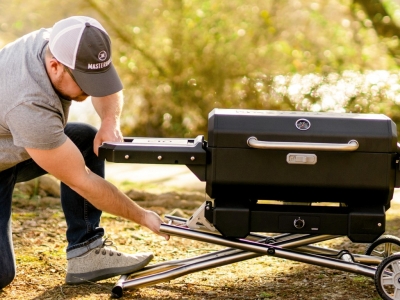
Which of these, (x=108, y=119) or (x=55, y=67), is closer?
(x=55, y=67)

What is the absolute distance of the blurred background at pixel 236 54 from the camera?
7031 mm

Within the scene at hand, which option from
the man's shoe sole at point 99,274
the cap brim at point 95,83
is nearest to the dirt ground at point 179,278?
the man's shoe sole at point 99,274

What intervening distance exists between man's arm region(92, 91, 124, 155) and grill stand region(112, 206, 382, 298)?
0.50 metres

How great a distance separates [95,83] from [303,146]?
0.90 m

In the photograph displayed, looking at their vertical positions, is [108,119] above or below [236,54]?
below

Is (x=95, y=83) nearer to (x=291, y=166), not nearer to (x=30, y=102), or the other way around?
(x=30, y=102)

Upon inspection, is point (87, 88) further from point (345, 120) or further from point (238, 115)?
point (345, 120)

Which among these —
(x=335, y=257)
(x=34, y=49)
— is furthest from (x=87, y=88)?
(x=335, y=257)

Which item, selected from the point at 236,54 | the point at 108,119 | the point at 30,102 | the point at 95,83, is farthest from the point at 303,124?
the point at 236,54

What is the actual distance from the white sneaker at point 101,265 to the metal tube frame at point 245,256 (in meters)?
0.06

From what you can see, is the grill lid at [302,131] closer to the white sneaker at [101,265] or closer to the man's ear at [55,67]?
the man's ear at [55,67]

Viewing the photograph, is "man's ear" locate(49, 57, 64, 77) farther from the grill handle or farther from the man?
the grill handle

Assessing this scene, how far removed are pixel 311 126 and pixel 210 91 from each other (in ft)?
16.3

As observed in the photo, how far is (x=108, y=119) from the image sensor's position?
3.27 meters
